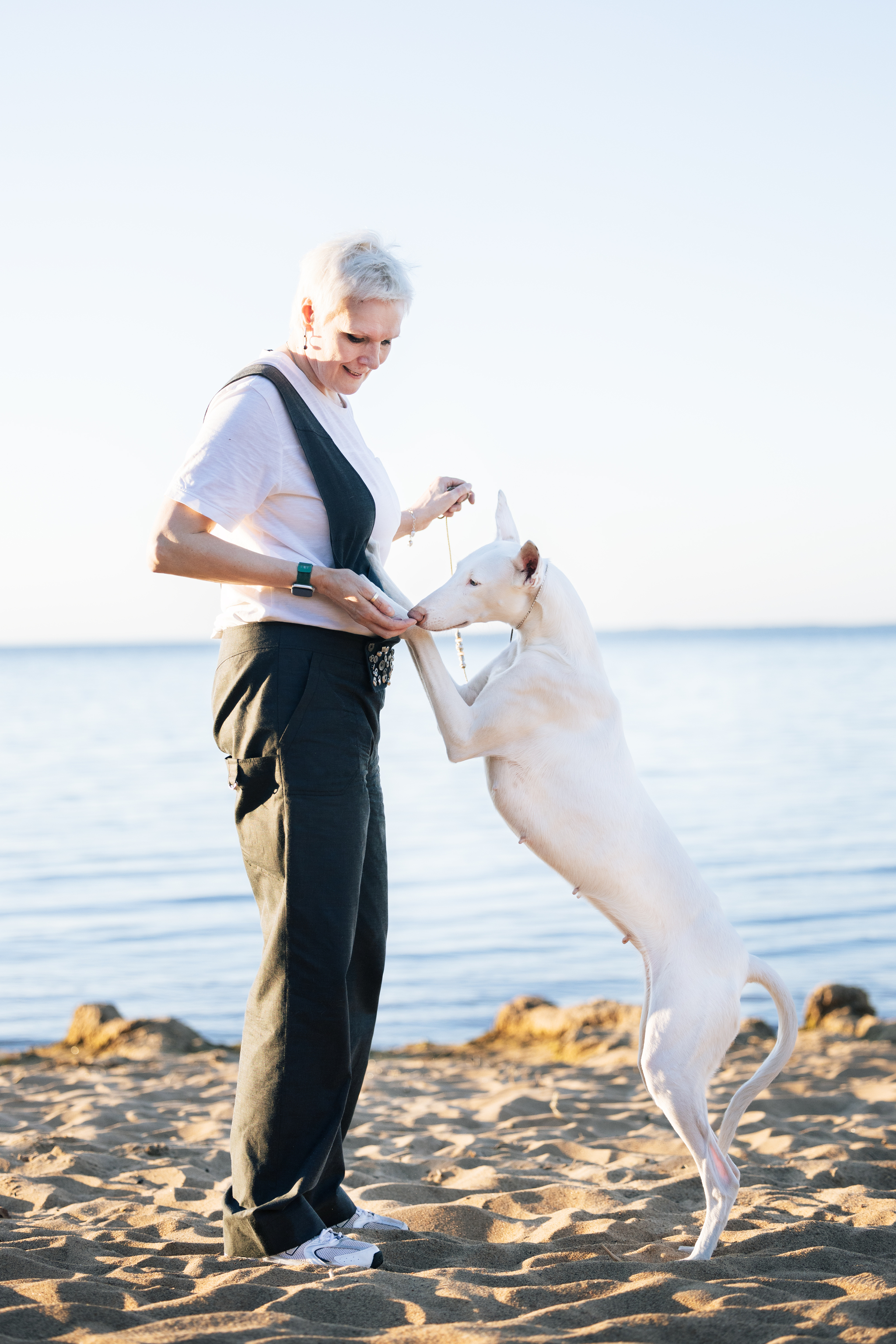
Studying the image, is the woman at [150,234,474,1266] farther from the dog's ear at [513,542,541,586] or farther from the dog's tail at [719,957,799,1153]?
the dog's tail at [719,957,799,1153]

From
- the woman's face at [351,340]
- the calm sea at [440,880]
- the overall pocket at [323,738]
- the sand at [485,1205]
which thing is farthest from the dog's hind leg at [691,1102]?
the calm sea at [440,880]

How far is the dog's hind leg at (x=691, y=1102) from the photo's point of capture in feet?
10.3

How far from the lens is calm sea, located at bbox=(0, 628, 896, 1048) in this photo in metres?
9.07

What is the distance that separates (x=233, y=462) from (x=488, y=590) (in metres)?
0.84

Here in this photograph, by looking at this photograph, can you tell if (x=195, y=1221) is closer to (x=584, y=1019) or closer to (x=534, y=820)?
(x=534, y=820)

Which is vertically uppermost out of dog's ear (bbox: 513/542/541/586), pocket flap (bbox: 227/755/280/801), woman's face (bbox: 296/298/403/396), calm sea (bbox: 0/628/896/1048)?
woman's face (bbox: 296/298/403/396)

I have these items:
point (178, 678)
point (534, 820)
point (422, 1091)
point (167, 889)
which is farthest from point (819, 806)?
point (178, 678)

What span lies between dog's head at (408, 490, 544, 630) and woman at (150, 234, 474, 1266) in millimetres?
207

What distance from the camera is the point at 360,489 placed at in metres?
3.06

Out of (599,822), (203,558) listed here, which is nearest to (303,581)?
(203,558)

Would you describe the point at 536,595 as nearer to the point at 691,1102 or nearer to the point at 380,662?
the point at 380,662

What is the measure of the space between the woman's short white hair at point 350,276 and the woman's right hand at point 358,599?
686 millimetres

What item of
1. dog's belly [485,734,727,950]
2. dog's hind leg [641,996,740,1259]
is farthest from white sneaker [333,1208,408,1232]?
dog's belly [485,734,727,950]

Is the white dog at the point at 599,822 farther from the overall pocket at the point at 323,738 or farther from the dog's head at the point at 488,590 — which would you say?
the overall pocket at the point at 323,738
